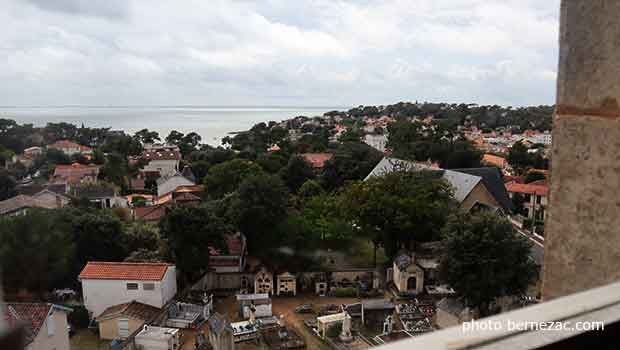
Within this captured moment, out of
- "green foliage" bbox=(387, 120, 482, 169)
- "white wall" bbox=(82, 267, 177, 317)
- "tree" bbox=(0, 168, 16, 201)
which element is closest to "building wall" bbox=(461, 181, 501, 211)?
"green foliage" bbox=(387, 120, 482, 169)

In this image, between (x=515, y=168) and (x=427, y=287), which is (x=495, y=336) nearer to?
(x=427, y=287)

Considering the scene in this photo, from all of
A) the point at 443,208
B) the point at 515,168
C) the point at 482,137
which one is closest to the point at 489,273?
the point at 443,208

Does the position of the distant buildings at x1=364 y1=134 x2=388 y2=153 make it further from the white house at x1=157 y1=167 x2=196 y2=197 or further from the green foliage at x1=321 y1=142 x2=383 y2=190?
the white house at x1=157 y1=167 x2=196 y2=197

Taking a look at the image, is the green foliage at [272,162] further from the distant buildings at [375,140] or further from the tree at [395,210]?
the distant buildings at [375,140]

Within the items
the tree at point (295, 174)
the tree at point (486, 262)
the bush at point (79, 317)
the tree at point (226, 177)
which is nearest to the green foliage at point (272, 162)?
the tree at point (295, 174)

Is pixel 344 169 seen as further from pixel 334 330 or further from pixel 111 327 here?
pixel 111 327

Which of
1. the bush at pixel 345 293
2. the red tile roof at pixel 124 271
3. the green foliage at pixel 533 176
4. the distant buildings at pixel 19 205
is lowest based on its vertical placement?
the bush at pixel 345 293

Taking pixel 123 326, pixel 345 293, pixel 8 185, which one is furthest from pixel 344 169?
pixel 8 185

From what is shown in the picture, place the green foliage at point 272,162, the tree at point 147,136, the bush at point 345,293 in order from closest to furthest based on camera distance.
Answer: the bush at point 345,293, the green foliage at point 272,162, the tree at point 147,136
